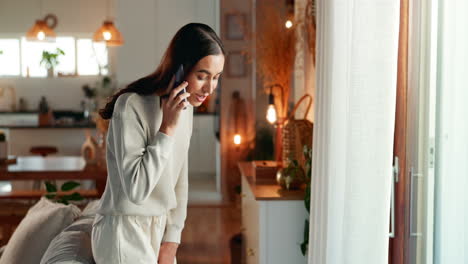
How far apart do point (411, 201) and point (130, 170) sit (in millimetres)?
1084

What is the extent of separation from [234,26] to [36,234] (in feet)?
13.8

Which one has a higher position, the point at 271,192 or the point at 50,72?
the point at 50,72

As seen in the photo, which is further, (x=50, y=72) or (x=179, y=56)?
(x=50, y=72)

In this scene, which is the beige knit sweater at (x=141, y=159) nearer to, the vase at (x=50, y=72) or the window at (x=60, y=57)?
the window at (x=60, y=57)

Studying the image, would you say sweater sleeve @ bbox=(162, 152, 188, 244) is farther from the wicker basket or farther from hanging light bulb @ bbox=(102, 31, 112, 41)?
hanging light bulb @ bbox=(102, 31, 112, 41)

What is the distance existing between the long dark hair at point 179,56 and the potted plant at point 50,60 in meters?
8.07

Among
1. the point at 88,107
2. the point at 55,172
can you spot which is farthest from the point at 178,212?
the point at 88,107

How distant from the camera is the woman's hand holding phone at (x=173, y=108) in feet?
6.52

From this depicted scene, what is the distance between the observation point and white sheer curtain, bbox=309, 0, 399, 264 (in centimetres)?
215

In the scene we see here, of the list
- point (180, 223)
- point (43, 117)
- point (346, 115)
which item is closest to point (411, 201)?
point (346, 115)

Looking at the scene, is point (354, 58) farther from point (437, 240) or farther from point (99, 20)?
point (99, 20)

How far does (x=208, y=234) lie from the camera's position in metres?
5.90

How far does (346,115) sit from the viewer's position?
2.27 metres
